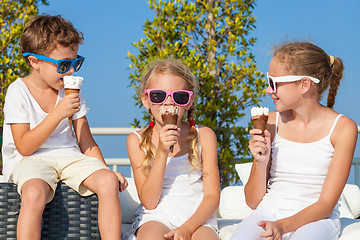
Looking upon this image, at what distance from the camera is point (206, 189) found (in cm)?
298

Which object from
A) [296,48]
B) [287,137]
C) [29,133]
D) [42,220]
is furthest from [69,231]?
[296,48]

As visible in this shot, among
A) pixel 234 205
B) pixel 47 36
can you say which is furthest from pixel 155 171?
pixel 234 205

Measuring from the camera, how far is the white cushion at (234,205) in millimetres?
3883

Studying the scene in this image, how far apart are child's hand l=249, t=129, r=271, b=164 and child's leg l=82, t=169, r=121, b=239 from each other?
0.80m

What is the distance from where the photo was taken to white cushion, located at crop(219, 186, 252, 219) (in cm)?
388

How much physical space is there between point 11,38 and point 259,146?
177 inches

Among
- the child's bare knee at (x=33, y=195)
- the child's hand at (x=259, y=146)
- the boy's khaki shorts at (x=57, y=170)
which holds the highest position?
the child's hand at (x=259, y=146)

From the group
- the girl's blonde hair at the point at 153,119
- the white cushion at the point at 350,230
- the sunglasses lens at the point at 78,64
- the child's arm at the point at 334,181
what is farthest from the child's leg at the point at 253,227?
the sunglasses lens at the point at 78,64

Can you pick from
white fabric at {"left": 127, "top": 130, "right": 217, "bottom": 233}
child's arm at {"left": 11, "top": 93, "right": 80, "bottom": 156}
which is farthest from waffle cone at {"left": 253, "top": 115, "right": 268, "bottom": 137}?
child's arm at {"left": 11, "top": 93, "right": 80, "bottom": 156}

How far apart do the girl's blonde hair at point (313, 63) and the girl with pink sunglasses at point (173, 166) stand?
0.65 meters

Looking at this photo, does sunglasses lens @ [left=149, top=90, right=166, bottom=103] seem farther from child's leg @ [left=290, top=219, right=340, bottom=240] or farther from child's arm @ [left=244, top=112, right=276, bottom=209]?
child's leg @ [left=290, top=219, right=340, bottom=240]

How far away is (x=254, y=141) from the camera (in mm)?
2738

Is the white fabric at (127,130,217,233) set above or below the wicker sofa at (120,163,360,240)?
above

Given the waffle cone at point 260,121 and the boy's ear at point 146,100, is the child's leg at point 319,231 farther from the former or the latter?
the boy's ear at point 146,100
